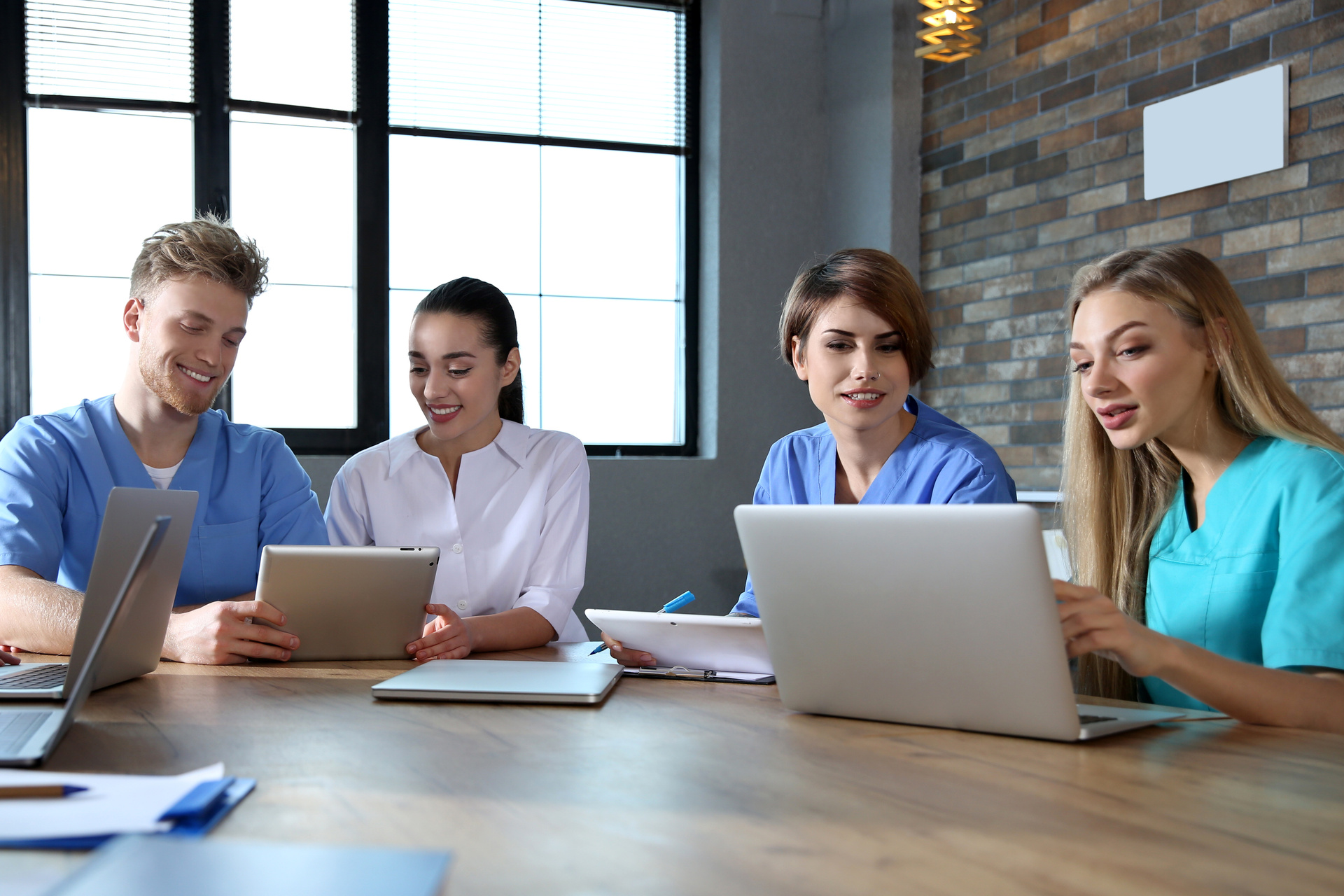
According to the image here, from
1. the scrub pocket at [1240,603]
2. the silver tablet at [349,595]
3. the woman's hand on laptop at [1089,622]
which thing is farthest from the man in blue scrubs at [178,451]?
the scrub pocket at [1240,603]

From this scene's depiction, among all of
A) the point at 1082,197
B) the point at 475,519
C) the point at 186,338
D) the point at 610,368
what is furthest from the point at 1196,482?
the point at 610,368

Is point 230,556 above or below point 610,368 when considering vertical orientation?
below

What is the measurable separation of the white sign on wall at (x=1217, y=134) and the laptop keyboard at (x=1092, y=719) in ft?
6.87

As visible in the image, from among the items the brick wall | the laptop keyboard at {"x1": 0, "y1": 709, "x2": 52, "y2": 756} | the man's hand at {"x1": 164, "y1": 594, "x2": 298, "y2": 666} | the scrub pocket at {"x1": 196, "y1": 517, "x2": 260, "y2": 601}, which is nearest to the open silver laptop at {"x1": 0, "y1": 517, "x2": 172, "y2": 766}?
the laptop keyboard at {"x1": 0, "y1": 709, "x2": 52, "y2": 756}

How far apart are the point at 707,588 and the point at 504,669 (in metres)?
2.54

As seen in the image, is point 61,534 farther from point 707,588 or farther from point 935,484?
point 707,588

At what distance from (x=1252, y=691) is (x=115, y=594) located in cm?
120

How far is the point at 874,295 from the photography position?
6.49ft

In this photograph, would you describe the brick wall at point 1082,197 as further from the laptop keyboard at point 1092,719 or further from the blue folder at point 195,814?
the blue folder at point 195,814

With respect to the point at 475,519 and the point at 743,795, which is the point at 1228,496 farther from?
the point at 475,519

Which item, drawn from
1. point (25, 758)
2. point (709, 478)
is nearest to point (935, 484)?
point (25, 758)

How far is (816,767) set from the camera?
100 centimetres

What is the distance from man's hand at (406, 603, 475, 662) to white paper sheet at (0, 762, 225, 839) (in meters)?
0.79

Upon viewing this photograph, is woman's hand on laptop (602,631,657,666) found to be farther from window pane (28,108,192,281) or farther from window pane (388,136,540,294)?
window pane (28,108,192,281)
